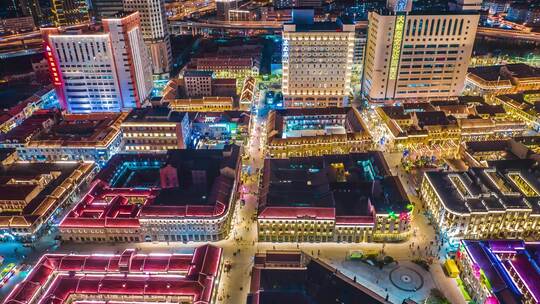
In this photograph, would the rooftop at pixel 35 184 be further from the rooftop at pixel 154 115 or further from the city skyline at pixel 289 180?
the rooftop at pixel 154 115

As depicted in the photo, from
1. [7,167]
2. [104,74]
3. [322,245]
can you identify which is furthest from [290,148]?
[7,167]

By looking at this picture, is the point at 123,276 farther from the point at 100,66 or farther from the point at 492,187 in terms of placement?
the point at 100,66

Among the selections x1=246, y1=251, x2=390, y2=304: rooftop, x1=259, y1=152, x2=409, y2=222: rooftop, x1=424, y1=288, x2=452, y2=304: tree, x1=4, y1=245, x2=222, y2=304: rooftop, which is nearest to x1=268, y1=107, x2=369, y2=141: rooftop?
x1=259, y1=152, x2=409, y2=222: rooftop

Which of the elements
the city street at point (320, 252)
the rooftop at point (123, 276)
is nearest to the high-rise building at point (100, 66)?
the city street at point (320, 252)

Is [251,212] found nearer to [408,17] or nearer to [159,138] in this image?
[159,138]

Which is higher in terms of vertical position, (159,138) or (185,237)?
(159,138)

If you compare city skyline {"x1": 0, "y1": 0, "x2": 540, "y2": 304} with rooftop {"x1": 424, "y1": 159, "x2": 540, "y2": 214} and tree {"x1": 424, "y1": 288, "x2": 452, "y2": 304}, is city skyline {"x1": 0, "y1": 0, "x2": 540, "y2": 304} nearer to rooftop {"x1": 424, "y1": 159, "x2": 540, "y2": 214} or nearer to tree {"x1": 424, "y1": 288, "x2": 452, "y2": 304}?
rooftop {"x1": 424, "y1": 159, "x2": 540, "y2": 214}

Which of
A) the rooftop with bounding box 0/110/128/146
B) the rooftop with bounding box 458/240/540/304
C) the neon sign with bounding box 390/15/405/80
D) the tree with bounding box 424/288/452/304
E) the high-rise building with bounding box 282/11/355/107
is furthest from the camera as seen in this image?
the high-rise building with bounding box 282/11/355/107
